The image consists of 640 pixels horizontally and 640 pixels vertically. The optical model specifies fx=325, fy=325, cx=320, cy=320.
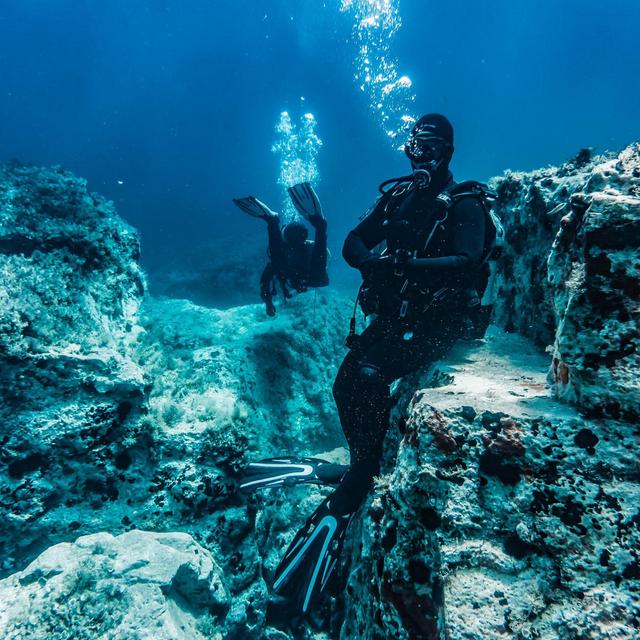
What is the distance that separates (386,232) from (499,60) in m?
61.2

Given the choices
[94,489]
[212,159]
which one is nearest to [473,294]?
[94,489]

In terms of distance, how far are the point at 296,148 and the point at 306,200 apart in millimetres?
66103

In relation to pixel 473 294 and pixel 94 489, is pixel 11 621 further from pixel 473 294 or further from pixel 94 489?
pixel 473 294

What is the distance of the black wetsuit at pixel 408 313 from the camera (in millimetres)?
2742

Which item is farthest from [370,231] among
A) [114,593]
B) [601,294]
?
[114,593]

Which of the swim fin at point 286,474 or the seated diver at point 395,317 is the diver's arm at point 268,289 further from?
the swim fin at point 286,474

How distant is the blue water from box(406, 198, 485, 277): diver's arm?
1337 inches

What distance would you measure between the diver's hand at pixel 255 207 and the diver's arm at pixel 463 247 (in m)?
3.87

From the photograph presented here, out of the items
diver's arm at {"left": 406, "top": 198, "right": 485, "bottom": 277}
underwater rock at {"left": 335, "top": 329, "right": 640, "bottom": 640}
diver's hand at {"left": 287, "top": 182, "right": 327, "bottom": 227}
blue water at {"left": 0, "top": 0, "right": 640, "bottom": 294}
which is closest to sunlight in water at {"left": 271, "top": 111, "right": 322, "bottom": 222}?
blue water at {"left": 0, "top": 0, "right": 640, "bottom": 294}

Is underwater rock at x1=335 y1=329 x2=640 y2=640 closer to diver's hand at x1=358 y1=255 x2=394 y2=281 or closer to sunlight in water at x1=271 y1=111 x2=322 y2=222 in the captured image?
diver's hand at x1=358 y1=255 x2=394 y2=281

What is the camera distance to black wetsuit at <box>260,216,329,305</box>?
6.28 meters

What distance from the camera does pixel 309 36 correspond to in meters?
41.8

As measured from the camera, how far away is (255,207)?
235 inches

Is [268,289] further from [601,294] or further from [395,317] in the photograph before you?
[601,294]
